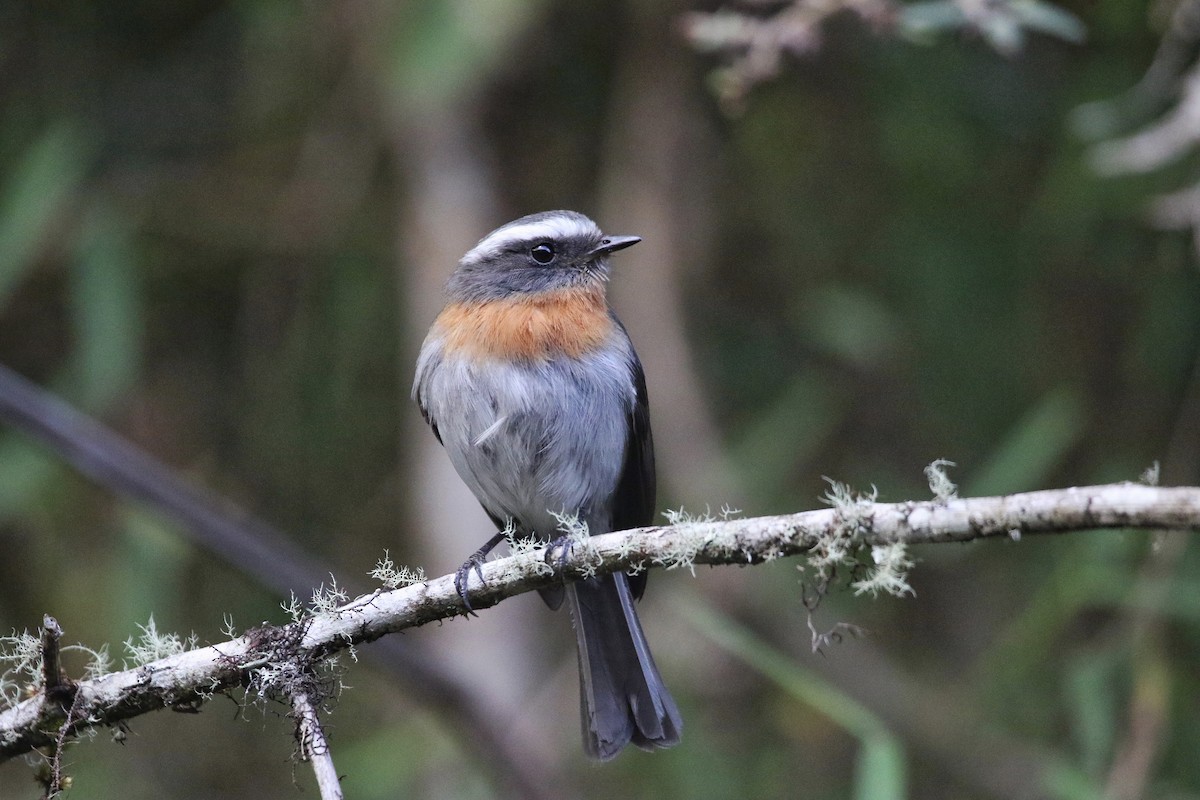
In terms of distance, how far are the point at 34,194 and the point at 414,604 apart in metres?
3.49

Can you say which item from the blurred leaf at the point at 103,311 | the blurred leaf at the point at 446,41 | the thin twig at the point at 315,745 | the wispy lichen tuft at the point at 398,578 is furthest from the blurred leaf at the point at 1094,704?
the blurred leaf at the point at 103,311

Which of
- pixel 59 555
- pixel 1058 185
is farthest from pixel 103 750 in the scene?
pixel 1058 185

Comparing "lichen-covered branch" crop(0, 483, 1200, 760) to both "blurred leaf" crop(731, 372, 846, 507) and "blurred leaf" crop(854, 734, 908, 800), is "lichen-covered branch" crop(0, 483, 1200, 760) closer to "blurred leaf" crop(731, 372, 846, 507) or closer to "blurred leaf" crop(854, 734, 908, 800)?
"blurred leaf" crop(854, 734, 908, 800)

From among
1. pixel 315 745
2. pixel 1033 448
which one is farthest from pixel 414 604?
pixel 1033 448

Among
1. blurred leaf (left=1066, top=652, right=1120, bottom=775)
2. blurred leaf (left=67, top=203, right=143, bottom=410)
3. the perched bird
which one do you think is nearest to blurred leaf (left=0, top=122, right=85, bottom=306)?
blurred leaf (left=67, top=203, right=143, bottom=410)

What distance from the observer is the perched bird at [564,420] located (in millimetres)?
3449

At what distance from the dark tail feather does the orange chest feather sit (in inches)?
26.6

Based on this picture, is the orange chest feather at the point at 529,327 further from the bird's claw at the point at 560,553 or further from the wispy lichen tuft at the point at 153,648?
the wispy lichen tuft at the point at 153,648

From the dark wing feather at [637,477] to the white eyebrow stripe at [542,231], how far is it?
1.53 feet

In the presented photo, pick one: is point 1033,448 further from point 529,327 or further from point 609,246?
point 529,327

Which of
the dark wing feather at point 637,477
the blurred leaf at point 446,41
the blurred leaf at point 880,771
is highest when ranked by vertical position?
the blurred leaf at point 446,41

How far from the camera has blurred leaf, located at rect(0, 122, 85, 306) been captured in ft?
16.0

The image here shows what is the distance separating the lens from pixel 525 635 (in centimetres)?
506

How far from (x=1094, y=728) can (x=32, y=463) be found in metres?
4.12
